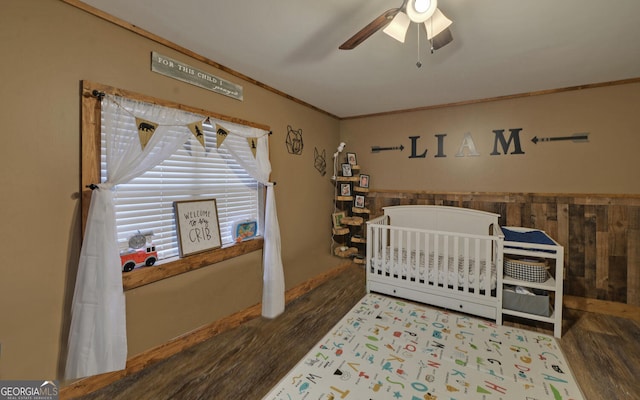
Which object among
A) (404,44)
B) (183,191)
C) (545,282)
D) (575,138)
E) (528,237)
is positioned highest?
(404,44)

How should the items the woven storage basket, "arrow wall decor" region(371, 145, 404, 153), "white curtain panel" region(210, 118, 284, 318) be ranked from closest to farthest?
the woven storage basket → "white curtain panel" region(210, 118, 284, 318) → "arrow wall decor" region(371, 145, 404, 153)

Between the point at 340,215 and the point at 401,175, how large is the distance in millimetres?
1047

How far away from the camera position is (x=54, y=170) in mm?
1481

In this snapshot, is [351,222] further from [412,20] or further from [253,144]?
[412,20]

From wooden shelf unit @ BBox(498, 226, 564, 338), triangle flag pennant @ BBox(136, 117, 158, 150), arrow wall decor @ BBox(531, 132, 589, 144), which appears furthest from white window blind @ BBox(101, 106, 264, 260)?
arrow wall decor @ BBox(531, 132, 589, 144)

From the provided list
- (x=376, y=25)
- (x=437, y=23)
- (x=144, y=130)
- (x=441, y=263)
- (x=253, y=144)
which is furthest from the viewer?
(x=441, y=263)

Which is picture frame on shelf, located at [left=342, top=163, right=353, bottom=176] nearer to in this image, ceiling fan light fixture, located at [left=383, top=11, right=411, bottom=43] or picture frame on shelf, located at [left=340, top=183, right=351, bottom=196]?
picture frame on shelf, located at [left=340, top=183, right=351, bottom=196]

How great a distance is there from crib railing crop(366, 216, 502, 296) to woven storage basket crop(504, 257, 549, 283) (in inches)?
5.4

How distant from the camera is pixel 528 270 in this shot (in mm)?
2438

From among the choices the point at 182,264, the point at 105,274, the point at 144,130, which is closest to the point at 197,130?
the point at 144,130

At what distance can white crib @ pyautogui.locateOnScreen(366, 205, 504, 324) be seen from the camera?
8.43 ft

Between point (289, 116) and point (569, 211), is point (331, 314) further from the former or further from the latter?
point (569, 211)

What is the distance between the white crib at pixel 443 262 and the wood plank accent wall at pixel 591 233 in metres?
0.38

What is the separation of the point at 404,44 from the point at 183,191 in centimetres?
202
